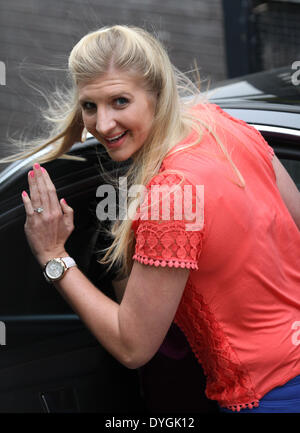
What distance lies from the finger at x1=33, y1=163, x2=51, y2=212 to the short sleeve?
310 mm

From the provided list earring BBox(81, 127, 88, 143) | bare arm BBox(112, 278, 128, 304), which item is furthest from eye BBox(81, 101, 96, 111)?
bare arm BBox(112, 278, 128, 304)

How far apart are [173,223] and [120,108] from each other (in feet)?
1.07

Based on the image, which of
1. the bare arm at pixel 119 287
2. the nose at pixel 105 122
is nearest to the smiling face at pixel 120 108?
the nose at pixel 105 122

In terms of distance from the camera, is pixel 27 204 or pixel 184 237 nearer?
pixel 184 237

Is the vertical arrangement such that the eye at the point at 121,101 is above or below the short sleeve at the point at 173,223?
above

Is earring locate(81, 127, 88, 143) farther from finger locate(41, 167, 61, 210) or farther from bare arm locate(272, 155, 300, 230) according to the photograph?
bare arm locate(272, 155, 300, 230)

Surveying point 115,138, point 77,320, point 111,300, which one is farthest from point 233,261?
point 77,320

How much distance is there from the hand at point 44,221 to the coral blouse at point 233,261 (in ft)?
0.73

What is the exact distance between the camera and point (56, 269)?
162cm

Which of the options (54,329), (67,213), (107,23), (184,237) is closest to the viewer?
(184,237)

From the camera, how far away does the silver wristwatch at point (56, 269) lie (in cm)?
162

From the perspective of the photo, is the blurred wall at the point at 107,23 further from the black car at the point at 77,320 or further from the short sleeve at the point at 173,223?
the short sleeve at the point at 173,223

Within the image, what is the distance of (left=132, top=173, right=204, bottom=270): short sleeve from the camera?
1.45 meters

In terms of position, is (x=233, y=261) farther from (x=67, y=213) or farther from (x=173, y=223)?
(x=67, y=213)
